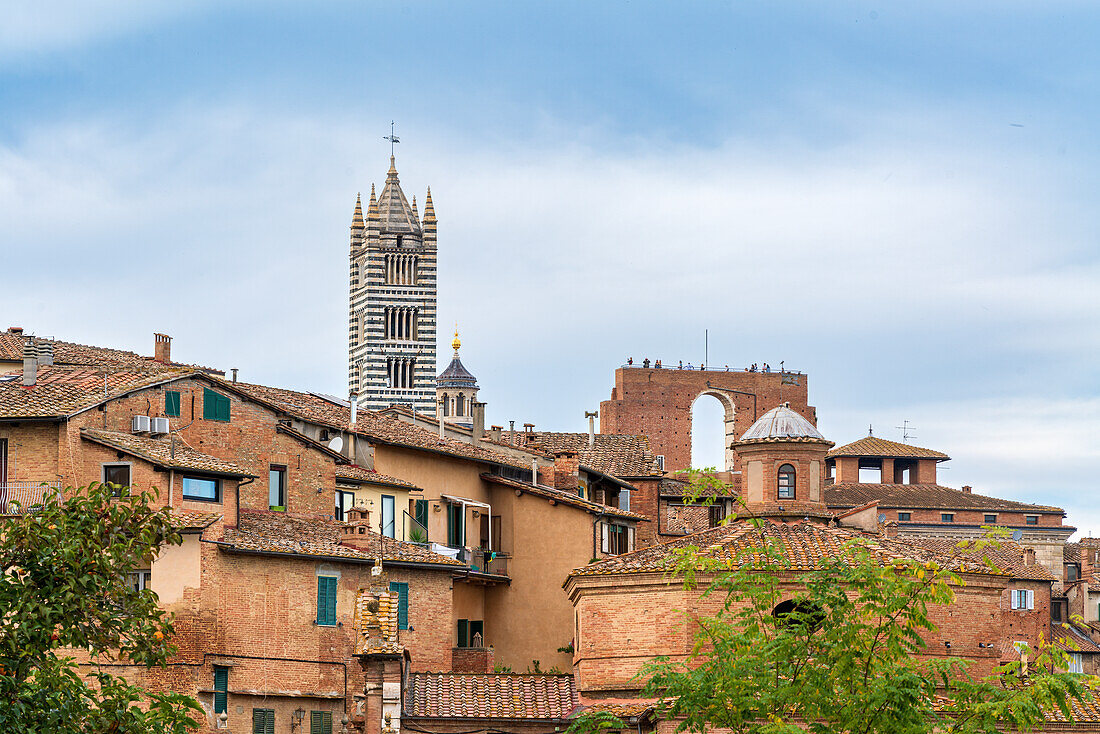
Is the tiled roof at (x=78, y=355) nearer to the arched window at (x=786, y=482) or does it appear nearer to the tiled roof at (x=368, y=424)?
the tiled roof at (x=368, y=424)

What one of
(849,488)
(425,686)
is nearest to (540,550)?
(425,686)

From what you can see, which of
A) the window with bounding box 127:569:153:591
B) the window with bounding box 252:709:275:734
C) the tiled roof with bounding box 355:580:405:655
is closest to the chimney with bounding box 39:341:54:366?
the window with bounding box 127:569:153:591

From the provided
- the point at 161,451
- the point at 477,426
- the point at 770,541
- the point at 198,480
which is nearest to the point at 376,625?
the point at 770,541

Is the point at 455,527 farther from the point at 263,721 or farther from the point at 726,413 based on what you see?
the point at 726,413

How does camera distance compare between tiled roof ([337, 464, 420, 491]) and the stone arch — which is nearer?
tiled roof ([337, 464, 420, 491])

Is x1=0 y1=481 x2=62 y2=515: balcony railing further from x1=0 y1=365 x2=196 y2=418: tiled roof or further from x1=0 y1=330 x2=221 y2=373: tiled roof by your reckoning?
x1=0 y1=330 x2=221 y2=373: tiled roof

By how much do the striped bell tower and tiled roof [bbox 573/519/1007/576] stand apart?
9163 centimetres

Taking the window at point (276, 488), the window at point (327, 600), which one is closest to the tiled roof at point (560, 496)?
the window at point (276, 488)

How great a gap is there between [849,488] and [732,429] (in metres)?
18.7

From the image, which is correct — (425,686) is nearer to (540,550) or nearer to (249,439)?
(249,439)

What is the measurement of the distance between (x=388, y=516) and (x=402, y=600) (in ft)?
18.9

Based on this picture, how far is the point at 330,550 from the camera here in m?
43.9

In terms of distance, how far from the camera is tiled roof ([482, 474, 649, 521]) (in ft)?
175

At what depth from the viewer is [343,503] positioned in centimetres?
4997
